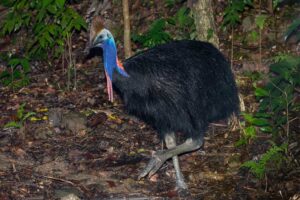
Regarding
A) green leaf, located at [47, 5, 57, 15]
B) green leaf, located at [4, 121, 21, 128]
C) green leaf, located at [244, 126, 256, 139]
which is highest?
green leaf, located at [47, 5, 57, 15]

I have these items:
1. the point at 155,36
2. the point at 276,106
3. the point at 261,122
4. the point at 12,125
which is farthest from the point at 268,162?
the point at 12,125

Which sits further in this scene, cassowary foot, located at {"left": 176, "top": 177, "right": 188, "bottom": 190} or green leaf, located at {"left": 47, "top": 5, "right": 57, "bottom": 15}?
green leaf, located at {"left": 47, "top": 5, "right": 57, "bottom": 15}

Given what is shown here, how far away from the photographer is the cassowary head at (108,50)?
6520 mm

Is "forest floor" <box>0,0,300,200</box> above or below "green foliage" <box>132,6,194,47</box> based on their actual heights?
below

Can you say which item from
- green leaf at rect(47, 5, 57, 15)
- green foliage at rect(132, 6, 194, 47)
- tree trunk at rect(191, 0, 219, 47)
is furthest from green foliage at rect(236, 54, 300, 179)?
green leaf at rect(47, 5, 57, 15)

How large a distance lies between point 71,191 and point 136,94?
103cm

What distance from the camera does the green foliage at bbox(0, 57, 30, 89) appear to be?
8.98 metres

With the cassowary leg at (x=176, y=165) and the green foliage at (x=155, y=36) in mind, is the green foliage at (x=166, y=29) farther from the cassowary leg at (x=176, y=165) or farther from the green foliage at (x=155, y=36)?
the cassowary leg at (x=176, y=165)

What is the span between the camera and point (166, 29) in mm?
9656

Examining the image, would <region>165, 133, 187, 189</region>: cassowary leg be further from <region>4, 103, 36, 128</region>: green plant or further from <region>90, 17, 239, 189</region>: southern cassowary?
<region>4, 103, 36, 128</region>: green plant

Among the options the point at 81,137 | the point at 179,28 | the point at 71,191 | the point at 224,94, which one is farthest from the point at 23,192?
the point at 179,28

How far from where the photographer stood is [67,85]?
8.97 meters

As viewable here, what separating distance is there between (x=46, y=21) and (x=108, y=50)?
3.20 metres

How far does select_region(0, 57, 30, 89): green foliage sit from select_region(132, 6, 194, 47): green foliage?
135cm
